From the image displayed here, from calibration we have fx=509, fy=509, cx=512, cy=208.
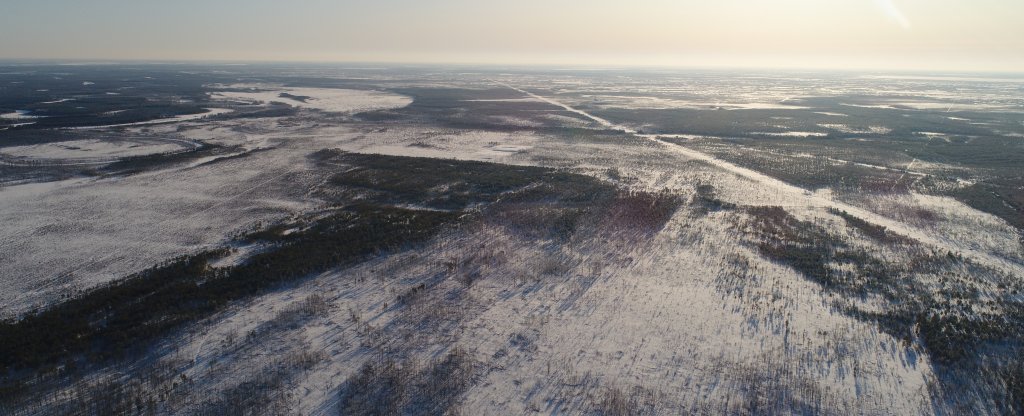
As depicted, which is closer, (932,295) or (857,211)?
(932,295)

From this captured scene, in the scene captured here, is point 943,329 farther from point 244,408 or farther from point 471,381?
point 244,408

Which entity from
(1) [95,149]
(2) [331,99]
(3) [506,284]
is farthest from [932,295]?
(2) [331,99]

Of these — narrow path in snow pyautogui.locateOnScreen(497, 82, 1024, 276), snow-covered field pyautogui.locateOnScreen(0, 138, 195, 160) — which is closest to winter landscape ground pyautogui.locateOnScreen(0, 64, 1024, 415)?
narrow path in snow pyautogui.locateOnScreen(497, 82, 1024, 276)

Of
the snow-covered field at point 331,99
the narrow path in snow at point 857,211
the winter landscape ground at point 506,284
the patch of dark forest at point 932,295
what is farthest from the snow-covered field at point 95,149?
the patch of dark forest at point 932,295

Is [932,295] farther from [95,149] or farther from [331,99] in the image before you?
[331,99]

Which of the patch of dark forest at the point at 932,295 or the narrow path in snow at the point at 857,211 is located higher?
the narrow path in snow at the point at 857,211

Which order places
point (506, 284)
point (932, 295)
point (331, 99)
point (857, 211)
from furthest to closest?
point (331, 99), point (857, 211), point (506, 284), point (932, 295)

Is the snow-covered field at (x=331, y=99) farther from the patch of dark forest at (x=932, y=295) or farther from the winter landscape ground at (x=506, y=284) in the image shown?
the patch of dark forest at (x=932, y=295)

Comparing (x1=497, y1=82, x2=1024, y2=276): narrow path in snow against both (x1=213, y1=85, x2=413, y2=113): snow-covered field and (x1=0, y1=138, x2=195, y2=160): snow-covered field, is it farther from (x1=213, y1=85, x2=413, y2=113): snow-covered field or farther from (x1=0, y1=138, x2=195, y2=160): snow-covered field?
(x1=213, y1=85, x2=413, y2=113): snow-covered field

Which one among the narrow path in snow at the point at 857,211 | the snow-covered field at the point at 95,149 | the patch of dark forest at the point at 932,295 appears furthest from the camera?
the snow-covered field at the point at 95,149
